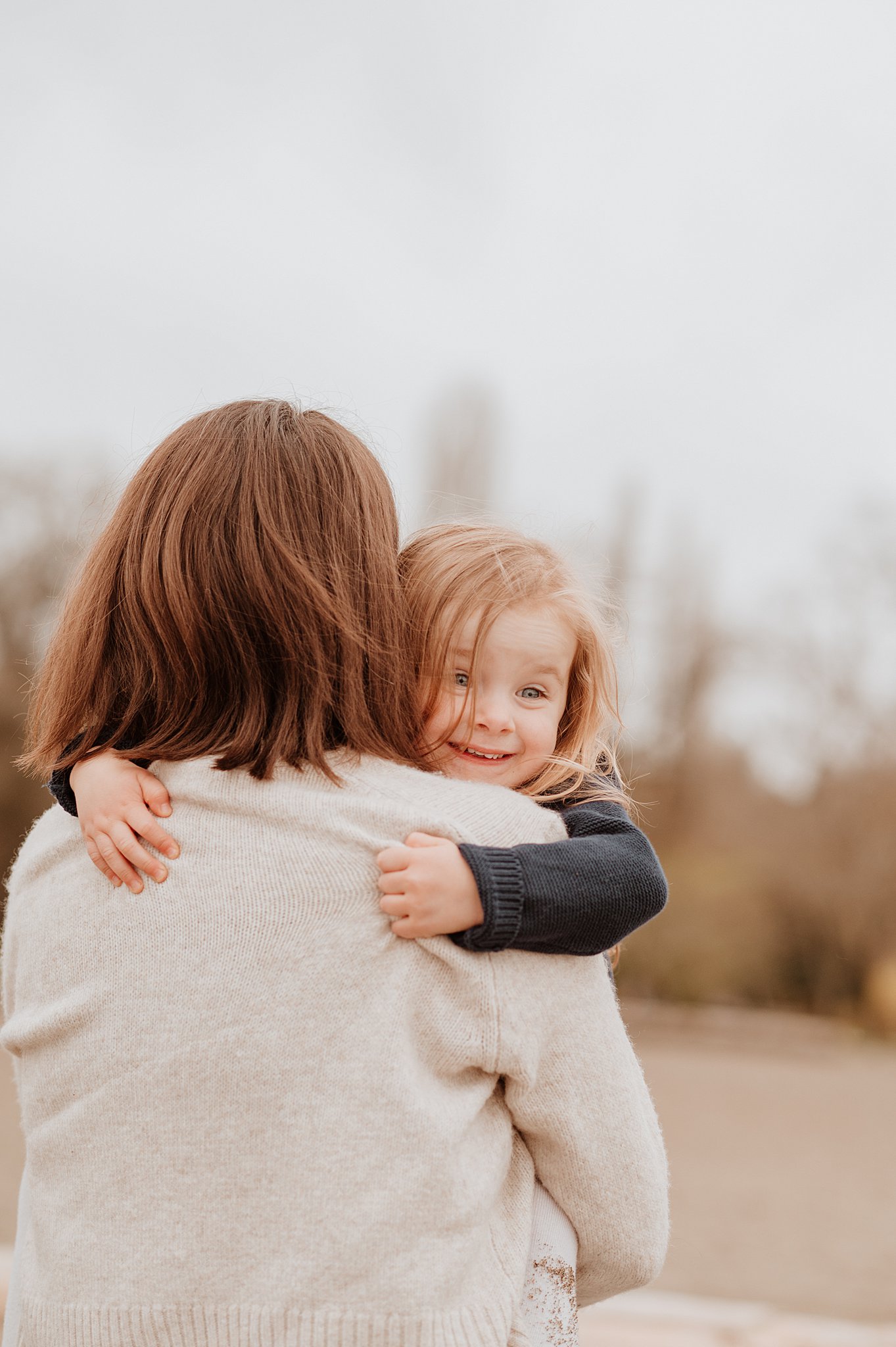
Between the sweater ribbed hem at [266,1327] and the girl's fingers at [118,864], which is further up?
the girl's fingers at [118,864]

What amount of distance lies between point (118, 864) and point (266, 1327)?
0.46 m

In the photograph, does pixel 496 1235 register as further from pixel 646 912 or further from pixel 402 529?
pixel 402 529

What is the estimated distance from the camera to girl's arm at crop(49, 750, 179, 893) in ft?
3.83

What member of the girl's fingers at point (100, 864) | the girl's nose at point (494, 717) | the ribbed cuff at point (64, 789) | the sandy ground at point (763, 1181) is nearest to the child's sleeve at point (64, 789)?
the ribbed cuff at point (64, 789)

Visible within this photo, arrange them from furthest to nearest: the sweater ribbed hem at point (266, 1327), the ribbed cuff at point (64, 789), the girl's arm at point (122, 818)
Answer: the ribbed cuff at point (64, 789) < the girl's arm at point (122, 818) < the sweater ribbed hem at point (266, 1327)

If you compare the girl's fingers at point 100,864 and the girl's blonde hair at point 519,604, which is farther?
the girl's blonde hair at point 519,604

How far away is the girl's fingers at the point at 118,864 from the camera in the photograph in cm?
117

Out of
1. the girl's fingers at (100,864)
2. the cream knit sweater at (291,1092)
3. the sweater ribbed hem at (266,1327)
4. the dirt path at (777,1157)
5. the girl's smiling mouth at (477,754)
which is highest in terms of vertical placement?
the girl's smiling mouth at (477,754)

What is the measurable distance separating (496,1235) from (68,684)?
76 centimetres

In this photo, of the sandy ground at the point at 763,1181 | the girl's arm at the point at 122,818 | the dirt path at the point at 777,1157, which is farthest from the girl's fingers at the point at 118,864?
the dirt path at the point at 777,1157

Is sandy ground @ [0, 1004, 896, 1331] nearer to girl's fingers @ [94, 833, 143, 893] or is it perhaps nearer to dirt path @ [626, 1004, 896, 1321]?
dirt path @ [626, 1004, 896, 1321]

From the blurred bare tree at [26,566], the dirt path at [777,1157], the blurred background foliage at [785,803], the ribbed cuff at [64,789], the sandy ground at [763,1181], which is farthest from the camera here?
the blurred background foliage at [785,803]

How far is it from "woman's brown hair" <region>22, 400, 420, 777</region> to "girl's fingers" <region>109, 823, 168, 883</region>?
0.35 ft

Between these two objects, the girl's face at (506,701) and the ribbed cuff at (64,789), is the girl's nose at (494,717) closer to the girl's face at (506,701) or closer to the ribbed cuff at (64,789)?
the girl's face at (506,701)
